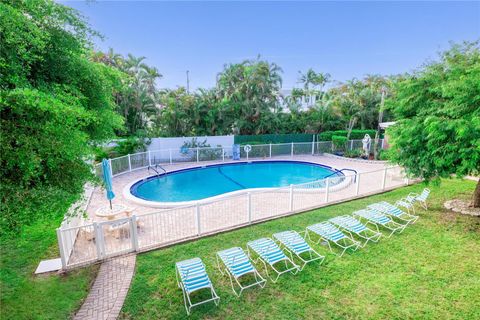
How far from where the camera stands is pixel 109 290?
530cm

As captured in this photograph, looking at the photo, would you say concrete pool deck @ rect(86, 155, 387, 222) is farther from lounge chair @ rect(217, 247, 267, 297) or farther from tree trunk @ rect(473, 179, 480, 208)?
lounge chair @ rect(217, 247, 267, 297)

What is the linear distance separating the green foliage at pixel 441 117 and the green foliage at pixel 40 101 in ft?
27.0

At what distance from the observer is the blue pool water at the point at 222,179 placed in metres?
13.5

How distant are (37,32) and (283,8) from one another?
12.7 meters

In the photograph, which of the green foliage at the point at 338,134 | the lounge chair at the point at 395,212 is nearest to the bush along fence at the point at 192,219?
the lounge chair at the point at 395,212

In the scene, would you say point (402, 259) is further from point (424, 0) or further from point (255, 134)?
point (255, 134)

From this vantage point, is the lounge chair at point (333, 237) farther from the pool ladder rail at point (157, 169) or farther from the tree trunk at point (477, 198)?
the pool ladder rail at point (157, 169)

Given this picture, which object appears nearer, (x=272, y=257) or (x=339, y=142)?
(x=272, y=257)

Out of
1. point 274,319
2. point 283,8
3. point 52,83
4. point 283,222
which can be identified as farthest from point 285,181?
point 52,83

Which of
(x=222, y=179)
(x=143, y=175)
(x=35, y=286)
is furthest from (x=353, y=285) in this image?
(x=143, y=175)

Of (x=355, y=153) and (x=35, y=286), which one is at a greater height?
(x=355, y=153)

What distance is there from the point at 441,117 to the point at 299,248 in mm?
5651

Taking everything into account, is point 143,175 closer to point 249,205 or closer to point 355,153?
point 249,205

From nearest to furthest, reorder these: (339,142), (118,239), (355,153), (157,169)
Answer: (118,239) < (157,169) < (355,153) < (339,142)
